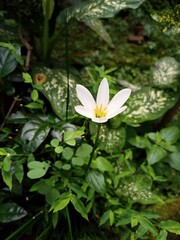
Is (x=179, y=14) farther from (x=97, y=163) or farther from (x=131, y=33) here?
(x=131, y=33)

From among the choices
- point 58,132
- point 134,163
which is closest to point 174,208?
point 134,163

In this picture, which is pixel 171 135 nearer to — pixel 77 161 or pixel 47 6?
pixel 77 161

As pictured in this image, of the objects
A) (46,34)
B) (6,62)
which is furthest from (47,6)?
(6,62)

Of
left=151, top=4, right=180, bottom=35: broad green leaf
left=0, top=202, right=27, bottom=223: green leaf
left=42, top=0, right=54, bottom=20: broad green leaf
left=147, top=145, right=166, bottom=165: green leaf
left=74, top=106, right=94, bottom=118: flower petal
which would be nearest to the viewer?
left=74, top=106, right=94, bottom=118: flower petal

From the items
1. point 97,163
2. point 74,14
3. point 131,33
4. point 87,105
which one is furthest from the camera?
point 131,33

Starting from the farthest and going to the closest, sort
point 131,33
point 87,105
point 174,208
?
point 131,33, point 174,208, point 87,105

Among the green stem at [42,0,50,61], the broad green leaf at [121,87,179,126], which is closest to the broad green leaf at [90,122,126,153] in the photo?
the broad green leaf at [121,87,179,126]

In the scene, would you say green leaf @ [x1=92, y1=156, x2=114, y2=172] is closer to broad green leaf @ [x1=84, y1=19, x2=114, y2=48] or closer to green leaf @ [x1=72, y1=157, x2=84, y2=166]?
green leaf @ [x1=72, y1=157, x2=84, y2=166]
